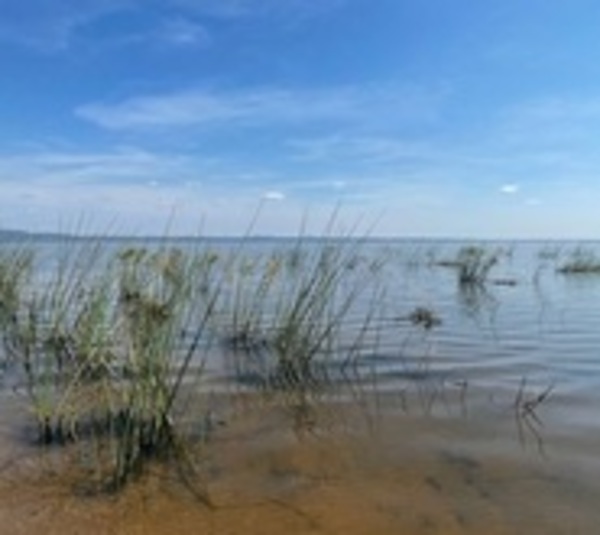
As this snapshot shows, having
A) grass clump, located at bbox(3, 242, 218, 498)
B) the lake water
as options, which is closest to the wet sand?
the lake water

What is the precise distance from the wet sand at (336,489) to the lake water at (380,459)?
11mm

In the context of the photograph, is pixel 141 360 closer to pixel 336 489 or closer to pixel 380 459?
pixel 336 489

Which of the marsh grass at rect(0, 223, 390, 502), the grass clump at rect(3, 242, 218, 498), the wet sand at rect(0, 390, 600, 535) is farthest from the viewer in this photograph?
the marsh grass at rect(0, 223, 390, 502)

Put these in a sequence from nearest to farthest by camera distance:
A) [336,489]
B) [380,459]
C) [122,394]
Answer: [336,489] → [380,459] → [122,394]

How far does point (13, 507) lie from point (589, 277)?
24759 mm

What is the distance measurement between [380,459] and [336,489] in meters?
0.72

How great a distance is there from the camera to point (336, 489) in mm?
4898

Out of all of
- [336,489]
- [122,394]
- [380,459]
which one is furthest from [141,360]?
[380,459]

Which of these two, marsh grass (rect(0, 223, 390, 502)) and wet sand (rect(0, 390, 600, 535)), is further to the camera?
marsh grass (rect(0, 223, 390, 502))

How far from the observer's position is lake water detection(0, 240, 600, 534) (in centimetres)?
438

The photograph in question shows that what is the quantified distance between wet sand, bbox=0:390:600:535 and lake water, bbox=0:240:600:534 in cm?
1

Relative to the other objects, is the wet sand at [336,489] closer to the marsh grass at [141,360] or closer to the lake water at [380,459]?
the lake water at [380,459]

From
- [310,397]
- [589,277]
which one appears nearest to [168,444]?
[310,397]

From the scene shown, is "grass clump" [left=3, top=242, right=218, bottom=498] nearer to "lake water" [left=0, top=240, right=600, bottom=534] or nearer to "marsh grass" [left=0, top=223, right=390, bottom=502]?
"marsh grass" [left=0, top=223, right=390, bottom=502]
